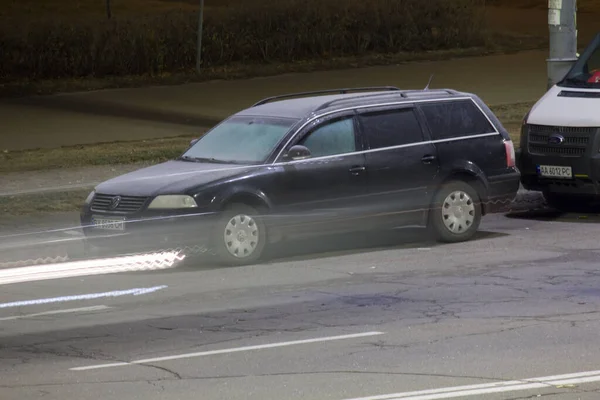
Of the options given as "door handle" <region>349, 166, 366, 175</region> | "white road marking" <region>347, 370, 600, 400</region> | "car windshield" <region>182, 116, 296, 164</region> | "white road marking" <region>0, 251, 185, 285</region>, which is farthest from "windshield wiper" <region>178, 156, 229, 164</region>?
"white road marking" <region>347, 370, 600, 400</region>

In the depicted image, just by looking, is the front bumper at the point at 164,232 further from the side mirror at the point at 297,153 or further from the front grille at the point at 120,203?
the side mirror at the point at 297,153

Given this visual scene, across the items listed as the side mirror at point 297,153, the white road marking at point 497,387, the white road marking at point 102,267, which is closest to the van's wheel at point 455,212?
the side mirror at point 297,153

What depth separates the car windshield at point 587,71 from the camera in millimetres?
16152

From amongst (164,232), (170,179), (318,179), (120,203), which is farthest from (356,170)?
(120,203)

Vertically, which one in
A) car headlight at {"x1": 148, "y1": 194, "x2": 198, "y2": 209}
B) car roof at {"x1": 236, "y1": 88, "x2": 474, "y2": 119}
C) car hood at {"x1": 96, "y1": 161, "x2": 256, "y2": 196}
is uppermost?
car roof at {"x1": 236, "y1": 88, "x2": 474, "y2": 119}

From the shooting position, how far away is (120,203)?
1306 centimetres

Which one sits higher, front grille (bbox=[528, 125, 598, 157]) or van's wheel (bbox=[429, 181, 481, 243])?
front grille (bbox=[528, 125, 598, 157])

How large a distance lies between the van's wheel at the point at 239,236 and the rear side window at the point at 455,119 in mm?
2317

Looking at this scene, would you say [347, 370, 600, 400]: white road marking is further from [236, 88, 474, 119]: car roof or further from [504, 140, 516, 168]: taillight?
[504, 140, 516, 168]: taillight

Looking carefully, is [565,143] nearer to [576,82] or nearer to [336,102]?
[576,82]

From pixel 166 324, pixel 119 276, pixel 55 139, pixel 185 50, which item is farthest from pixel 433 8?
pixel 166 324

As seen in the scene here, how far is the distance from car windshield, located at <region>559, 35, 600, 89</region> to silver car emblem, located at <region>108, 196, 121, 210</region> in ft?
19.2

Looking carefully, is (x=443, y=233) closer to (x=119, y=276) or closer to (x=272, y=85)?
(x=119, y=276)

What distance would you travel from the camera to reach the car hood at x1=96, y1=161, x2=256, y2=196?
42.6ft
